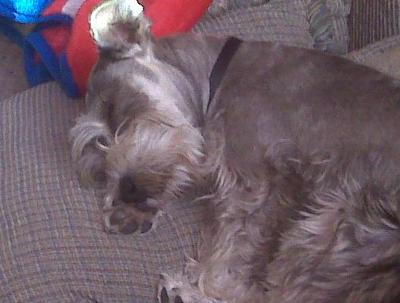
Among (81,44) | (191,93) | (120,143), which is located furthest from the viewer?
(81,44)

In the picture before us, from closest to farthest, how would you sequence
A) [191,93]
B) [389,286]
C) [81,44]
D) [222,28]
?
[389,286] → [191,93] → [81,44] → [222,28]

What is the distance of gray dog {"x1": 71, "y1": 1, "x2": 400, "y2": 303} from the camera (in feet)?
4.79

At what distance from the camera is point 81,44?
177cm

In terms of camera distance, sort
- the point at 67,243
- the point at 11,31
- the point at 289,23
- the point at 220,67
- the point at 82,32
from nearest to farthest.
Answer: the point at 67,243 < the point at 220,67 < the point at 82,32 < the point at 289,23 < the point at 11,31

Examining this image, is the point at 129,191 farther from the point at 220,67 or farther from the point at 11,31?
the point at 11,31

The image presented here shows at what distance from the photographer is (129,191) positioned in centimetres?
150

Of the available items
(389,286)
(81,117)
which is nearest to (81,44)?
(81,117)

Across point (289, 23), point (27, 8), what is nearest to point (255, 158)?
point (289, 23)

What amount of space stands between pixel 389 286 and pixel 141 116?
575mm

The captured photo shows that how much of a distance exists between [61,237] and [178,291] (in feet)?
0.84

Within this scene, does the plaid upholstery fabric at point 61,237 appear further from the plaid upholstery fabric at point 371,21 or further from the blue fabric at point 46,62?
the plaid upholstery fabric at point 371,21

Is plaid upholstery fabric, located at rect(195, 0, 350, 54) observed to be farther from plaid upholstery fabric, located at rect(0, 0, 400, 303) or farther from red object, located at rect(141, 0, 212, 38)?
plaid upholstery fabric, located at rect(0, 0, 400, 303)

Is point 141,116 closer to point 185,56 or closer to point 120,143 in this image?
point 120,143

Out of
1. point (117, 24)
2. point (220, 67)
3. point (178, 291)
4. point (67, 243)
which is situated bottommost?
point (178, 291)
